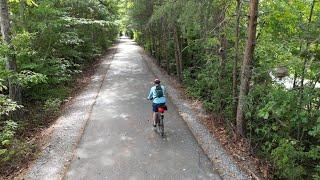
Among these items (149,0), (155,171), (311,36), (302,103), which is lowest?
(155,171)

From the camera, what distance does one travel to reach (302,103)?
7078mm

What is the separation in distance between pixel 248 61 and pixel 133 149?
398 centimetres

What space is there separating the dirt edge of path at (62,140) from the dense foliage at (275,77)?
4.68 metres

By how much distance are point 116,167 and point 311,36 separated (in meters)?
5.32

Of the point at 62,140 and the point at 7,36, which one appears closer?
the point at 62,140

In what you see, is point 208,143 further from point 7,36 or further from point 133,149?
point 7,36

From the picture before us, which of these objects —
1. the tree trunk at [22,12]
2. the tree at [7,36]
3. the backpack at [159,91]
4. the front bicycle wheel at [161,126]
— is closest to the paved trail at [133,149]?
the front bicycle wheel at [161,126]

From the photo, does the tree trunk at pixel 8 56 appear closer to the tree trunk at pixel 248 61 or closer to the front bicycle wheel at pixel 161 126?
the front bicycle wheel at pixel 161 126

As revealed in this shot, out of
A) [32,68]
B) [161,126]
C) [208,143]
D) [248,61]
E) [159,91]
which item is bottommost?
[208,143]

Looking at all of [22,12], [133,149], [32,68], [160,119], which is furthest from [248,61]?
[22,12]

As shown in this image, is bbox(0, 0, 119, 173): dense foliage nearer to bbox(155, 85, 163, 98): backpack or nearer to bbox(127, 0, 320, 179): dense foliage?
bbox(155, 85, 163, 98): backpack

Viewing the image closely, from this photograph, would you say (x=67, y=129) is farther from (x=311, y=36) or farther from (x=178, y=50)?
(x=178, y=50)

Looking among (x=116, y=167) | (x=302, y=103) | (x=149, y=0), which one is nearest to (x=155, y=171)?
(x=116, y=167)

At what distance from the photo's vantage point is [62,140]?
969cm
